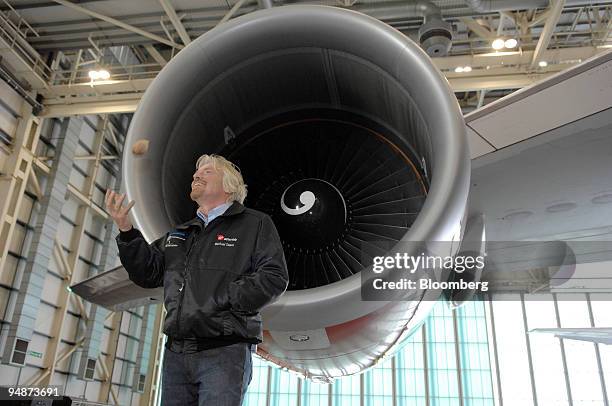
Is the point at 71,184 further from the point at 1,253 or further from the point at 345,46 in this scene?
the point at 345,46

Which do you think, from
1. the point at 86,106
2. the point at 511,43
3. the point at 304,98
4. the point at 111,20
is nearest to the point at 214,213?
the point at 304,98

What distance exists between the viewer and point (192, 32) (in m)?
9.79

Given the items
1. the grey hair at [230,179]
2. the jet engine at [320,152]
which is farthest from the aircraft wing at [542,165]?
the grey hair at [230,179]

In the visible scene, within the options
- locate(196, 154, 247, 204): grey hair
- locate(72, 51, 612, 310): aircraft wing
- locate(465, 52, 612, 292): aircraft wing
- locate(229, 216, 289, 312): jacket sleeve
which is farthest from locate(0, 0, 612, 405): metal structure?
locate(229, 216, 289, 312): jacket sleeve

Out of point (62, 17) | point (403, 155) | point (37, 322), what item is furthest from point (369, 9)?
point (37, 322)

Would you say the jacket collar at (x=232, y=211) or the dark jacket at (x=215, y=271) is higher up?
the jacket collar at (x=232, y=211)

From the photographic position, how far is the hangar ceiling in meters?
8.66

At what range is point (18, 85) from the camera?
1034 centimetres

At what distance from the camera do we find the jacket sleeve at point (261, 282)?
4.22 feet

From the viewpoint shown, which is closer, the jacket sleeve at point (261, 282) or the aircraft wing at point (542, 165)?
the jacket sleeve at point (261, 282)

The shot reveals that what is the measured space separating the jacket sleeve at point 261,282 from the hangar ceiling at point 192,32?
7.31m

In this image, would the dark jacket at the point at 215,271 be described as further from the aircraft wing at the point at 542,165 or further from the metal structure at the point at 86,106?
the metal structure at the point at 86,106

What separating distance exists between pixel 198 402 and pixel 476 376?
15835 millimetres

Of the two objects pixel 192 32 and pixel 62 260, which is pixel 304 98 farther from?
pixel 62 260
